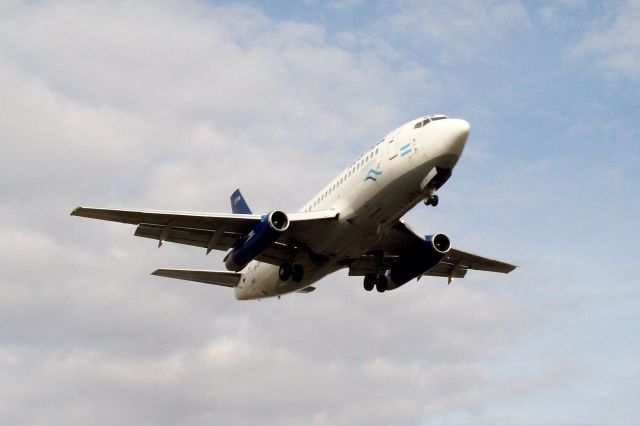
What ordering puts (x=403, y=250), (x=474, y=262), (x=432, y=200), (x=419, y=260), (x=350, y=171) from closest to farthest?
(x=432, y=200) → (x=350, y=171) → (x=419, y=260) → (x=403, y=250) → (x=474, y=262)

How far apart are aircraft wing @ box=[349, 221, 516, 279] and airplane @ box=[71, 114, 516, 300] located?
0.07m

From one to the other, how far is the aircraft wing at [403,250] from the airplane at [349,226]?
7cm

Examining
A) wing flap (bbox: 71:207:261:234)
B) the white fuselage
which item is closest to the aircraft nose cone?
the white fuselage

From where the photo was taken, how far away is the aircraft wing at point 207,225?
37.6 meters

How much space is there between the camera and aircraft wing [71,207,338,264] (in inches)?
1479

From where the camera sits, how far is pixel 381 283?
4428cm

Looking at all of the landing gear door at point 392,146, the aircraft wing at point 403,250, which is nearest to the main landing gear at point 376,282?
the aircraft wing at point 403,250

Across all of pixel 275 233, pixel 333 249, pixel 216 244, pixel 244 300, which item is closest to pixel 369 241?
pixel 333 249

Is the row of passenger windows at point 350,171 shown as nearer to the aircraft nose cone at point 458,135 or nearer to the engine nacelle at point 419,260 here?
the aircraft nose cone at point 458,135

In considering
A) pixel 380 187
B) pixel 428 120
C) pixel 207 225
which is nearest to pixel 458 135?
pixel 428 120

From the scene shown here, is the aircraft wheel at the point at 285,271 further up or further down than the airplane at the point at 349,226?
further down

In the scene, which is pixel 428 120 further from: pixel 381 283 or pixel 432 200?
pixel 381 283

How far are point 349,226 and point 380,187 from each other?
2.47 metres

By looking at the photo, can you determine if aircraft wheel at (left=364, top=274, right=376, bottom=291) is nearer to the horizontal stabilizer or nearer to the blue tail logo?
the horizontal stabilizer
